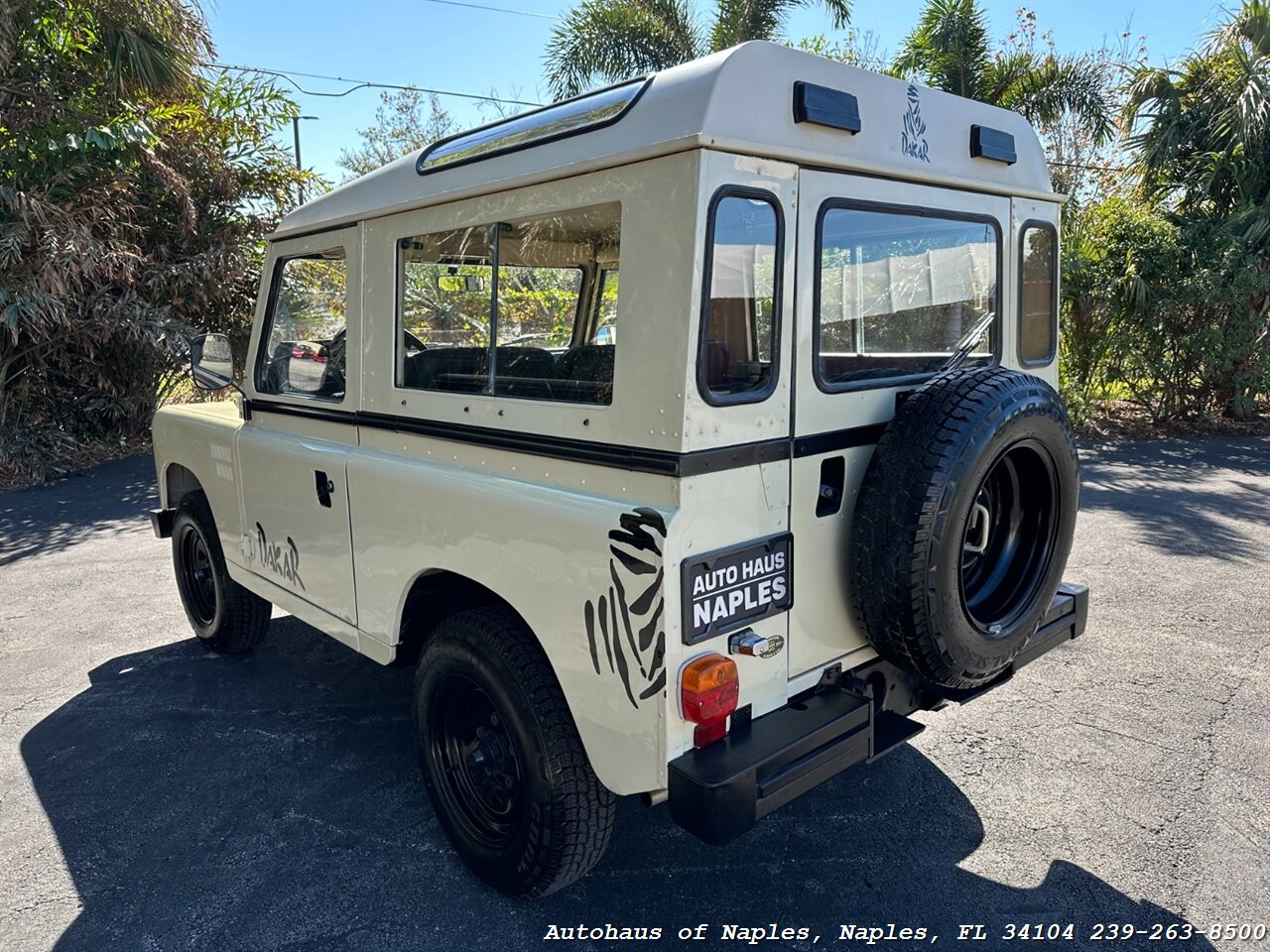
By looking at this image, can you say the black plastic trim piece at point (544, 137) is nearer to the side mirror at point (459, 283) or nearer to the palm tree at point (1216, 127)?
the side mirror at point (459, 283)

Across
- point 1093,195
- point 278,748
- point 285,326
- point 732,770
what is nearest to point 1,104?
point 285,326

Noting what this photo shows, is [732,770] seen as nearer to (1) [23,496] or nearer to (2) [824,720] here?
(2) [824,720]

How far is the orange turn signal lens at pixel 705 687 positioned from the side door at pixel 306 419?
157 cm

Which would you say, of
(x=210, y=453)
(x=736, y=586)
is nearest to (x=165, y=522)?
(x=210, y=453)

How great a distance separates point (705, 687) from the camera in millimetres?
2021

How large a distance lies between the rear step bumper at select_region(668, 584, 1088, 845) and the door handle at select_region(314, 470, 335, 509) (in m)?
1.77

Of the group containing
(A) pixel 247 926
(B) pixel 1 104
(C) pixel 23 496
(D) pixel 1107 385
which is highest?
(B) pixel 1 104

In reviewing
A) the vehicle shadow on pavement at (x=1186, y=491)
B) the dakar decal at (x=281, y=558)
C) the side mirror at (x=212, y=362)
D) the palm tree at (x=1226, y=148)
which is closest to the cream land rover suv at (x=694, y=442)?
the dakar decal at (x=281, y=558)

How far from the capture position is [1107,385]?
10359 mm

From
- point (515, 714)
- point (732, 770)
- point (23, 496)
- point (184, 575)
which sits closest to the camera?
point (732, 770)

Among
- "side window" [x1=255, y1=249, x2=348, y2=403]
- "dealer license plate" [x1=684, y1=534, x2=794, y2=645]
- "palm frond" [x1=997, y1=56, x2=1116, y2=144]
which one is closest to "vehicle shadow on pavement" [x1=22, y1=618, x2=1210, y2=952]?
"dealer license plate" [x1=684, y1=534, x2=794, y2=645]

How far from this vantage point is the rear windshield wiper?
283 cm

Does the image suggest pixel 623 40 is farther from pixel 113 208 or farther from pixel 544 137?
pixel 544 137

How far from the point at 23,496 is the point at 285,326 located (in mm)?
6504
